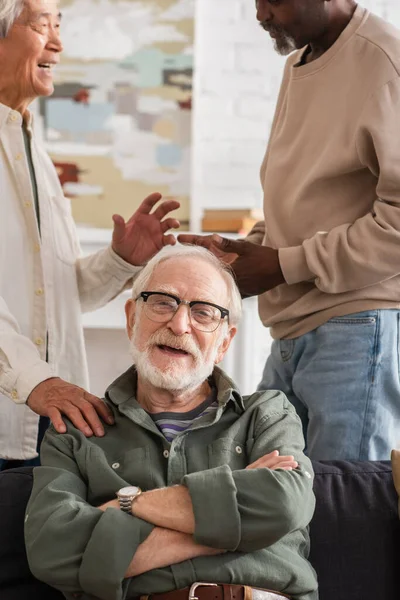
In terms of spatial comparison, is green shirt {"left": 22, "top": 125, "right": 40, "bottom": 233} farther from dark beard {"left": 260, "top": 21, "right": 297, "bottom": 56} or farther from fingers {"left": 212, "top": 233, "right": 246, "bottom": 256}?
dark beard {"left": 260, "top": 21, "right": 297, "bottom": 56}

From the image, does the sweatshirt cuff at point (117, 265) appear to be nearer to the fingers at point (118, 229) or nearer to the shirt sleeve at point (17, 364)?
the fingers at point (118, 229)

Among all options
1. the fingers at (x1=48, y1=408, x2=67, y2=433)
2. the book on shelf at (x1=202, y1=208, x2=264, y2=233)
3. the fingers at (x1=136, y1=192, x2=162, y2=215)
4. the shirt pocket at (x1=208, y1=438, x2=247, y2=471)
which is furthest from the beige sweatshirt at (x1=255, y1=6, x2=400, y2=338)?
the book on shelf at (x1=202, y1=208, x2=264, y2=233)

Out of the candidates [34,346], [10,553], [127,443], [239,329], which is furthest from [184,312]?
[239,329]

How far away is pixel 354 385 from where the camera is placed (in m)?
2.30

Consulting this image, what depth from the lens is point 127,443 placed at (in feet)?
Answer: 6.87

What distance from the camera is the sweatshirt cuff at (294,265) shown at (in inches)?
91.3

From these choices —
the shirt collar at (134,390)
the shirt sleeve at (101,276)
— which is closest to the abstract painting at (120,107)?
the shirt sleeve at (101,276)

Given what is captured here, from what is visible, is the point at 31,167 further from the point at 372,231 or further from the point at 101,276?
the point at 372,231

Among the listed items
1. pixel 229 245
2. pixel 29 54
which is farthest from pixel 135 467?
pixel 29 54

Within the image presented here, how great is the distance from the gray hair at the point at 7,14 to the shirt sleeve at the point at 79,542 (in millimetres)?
1360

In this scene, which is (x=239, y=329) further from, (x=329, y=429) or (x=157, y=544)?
(x=157, y=544)

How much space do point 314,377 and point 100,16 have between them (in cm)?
282

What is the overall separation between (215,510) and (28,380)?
70 cm

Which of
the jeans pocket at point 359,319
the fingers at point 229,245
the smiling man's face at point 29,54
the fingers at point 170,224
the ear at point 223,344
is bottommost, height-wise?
the ear at point 223,344
